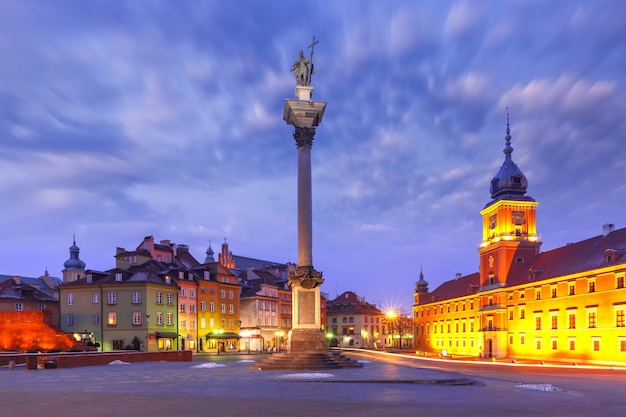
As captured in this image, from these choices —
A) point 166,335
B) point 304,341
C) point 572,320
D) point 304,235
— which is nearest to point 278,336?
point 166,335

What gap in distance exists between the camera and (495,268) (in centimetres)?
8344

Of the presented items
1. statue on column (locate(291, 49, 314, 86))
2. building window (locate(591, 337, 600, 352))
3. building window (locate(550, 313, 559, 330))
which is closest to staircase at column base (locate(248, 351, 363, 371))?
statue on column (locate(291, 49, 314, 86))

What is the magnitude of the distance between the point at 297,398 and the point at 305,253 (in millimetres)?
16096

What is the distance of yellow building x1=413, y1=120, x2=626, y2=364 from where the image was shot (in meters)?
58.3

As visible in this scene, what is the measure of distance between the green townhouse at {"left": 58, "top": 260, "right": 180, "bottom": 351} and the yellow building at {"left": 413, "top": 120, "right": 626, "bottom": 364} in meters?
47.8

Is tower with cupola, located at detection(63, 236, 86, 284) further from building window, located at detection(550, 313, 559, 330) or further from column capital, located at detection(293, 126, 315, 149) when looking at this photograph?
column capital, located at detection(293, 126, 315, 149)

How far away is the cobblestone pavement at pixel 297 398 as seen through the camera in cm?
1491

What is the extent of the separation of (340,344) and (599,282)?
3313 inches

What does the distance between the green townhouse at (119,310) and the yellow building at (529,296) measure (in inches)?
1881

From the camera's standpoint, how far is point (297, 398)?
1742cm

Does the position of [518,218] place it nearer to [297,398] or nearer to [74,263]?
[297,398]

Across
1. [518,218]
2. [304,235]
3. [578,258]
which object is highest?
[518,218]

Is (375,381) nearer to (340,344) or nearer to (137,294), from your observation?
(137,294)

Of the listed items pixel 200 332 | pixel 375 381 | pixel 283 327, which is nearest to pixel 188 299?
pixel 200 332
